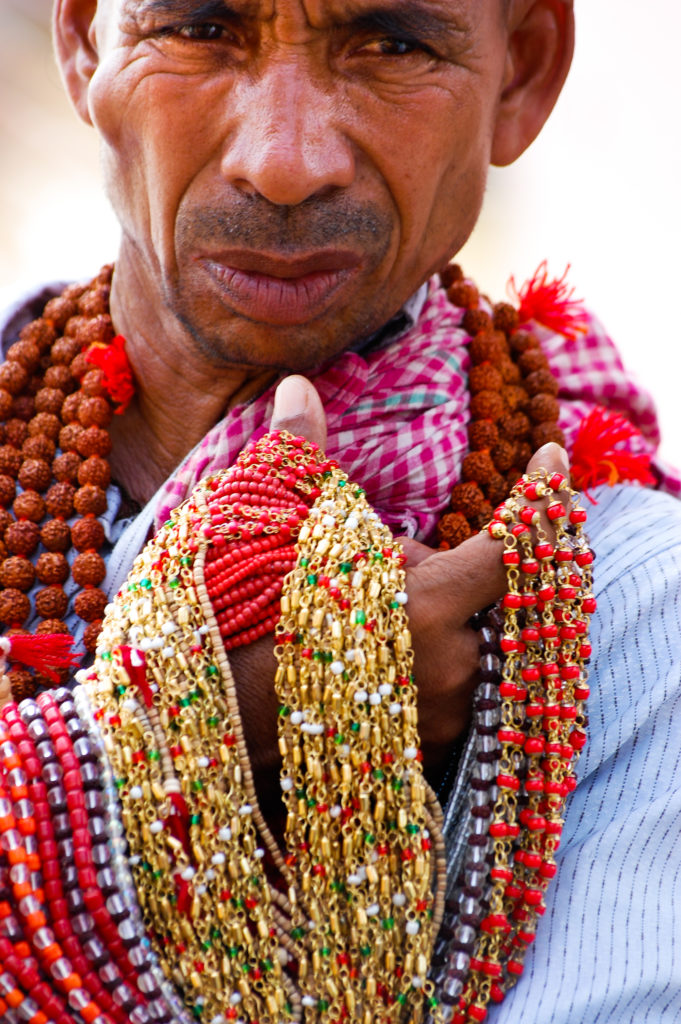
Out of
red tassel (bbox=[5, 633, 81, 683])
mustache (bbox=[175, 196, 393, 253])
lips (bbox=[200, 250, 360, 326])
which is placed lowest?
red tassel (bbox=[5, 633, 81, 683])

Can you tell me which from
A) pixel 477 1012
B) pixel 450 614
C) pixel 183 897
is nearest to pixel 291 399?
pixel 450 614

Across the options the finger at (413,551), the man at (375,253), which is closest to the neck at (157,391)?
the man at (375,253)

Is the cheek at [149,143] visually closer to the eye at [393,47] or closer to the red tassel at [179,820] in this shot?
the eye at [393,47]

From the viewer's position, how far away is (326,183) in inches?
44.6

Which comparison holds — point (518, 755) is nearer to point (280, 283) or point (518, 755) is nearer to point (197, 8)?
point (280, 283)

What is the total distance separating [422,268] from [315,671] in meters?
0.61

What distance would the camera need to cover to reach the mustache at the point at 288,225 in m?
1.15

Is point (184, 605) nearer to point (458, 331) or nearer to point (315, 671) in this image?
point (315, 671)

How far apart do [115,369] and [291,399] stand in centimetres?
44

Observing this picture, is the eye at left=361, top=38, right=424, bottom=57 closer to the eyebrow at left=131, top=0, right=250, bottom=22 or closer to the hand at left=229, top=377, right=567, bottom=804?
the eyebrow at left=131, top=0, right=250, bottom=22

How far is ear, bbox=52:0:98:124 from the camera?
144 cm

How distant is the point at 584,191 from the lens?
4496 millimetres

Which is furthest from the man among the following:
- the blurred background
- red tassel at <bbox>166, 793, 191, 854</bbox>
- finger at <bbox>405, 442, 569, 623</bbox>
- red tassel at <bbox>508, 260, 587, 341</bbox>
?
the blurred background

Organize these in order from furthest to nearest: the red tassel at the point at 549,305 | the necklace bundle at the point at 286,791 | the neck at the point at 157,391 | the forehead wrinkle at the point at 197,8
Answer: the red tassel at the point at 549,305, the neck at the point at 157,391, the forehead wrinkle at the point at 197,8, the necklace bundle at the point at 286,791
